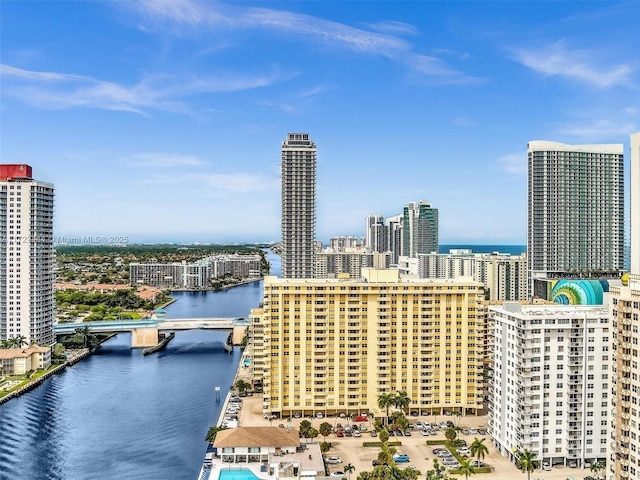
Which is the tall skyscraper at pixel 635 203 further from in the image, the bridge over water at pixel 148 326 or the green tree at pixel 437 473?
the bridge over water at pixel 148 326

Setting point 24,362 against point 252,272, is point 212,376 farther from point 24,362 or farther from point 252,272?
point 252,272

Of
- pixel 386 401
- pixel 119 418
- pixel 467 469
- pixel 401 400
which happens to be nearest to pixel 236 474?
pixel 467 469

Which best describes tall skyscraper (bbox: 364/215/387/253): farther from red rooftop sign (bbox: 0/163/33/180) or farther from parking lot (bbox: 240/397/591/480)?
parking lot (bbox: 240/397/591/480)

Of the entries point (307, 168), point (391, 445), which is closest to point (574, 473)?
point (391, 445)

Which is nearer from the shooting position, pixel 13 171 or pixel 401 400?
pixel 401 400

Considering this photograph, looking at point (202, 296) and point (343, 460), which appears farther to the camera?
point (202, 296)

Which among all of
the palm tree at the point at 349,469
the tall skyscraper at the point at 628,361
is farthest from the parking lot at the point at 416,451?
the tall skyscraper at the point at 628,361

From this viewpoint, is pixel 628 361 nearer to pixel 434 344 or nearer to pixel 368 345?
pixel 434 344
